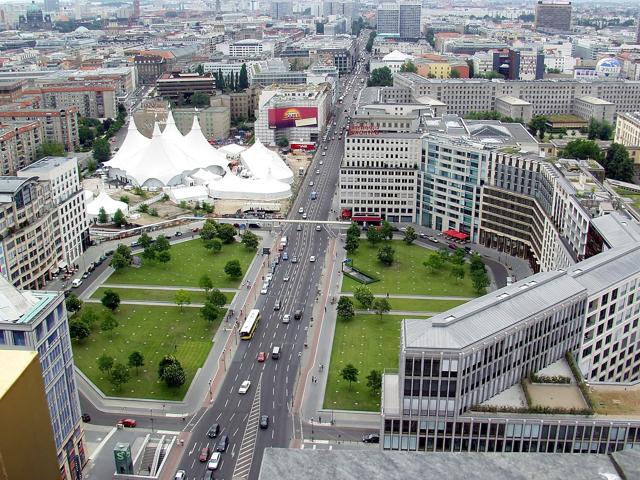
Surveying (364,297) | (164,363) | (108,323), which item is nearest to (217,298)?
(108,323)

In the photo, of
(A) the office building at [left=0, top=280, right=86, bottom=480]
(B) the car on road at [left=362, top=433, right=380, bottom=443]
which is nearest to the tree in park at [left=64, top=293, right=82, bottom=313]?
(A) the office building at [left=0, top=280, right=86, bottom=480]

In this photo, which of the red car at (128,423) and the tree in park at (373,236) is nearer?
the red car at (128,423)

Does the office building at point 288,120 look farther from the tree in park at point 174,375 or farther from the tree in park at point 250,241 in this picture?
the tree in park at point 174,375

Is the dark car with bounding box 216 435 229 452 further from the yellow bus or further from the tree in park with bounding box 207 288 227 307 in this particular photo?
the tree in park with bounding box 207 288 227 307

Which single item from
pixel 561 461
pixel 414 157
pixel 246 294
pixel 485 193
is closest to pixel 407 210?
pixel 414 157

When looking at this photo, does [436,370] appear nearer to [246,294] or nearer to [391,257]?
[246,294]

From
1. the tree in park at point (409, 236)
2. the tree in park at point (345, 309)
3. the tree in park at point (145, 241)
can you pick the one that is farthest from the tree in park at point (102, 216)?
the tree in park at point (345, 309)
